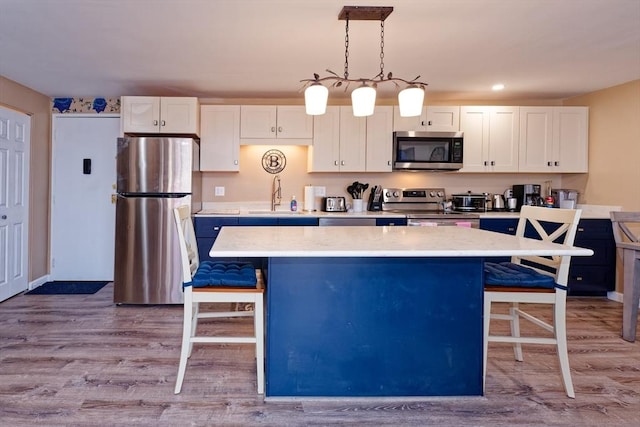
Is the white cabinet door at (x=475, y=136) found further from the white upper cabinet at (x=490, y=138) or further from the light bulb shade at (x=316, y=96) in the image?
the light bulb shade at (x=316, y=96)

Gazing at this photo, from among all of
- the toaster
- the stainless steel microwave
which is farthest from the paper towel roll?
the stainless steel microwave

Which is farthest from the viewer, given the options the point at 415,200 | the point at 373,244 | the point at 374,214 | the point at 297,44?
the point at 415,200

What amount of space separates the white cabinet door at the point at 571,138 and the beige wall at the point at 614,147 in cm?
6

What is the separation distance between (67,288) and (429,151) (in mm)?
4068

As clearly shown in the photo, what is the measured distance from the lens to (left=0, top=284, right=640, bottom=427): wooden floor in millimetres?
1987

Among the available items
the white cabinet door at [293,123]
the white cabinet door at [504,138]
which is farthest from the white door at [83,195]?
the white cabinet door at [504,138]

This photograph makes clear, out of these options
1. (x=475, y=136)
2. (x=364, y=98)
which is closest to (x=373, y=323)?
(x=364, y=98)

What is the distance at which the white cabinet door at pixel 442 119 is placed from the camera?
4.45 m

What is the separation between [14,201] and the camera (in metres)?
4.10

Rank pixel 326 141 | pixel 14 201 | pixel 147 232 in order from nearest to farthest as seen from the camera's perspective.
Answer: pixel 147 232 < pixel 14 201 < pixel 326 141

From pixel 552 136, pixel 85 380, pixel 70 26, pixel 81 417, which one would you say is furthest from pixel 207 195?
pixel 552 136

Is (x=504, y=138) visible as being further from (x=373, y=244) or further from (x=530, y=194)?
(x=373, y=244)

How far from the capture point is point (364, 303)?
210cm

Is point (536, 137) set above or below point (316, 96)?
above
